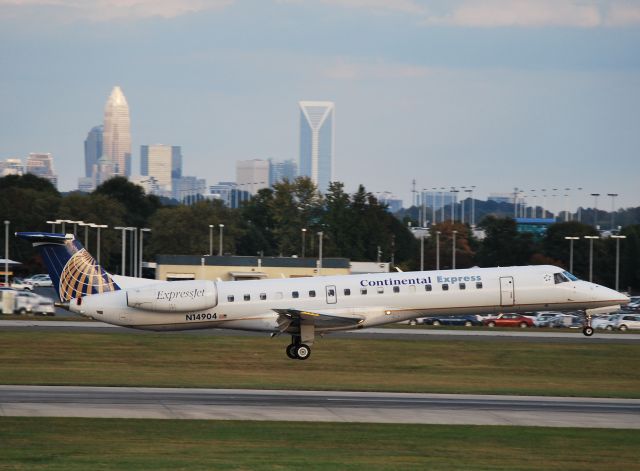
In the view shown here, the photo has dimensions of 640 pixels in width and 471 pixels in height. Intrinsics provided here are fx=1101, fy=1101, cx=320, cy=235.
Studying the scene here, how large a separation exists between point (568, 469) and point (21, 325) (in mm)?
36384

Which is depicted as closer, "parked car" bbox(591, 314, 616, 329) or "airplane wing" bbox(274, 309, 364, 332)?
"airplane wing" bbox(274, 309, 364, 332)

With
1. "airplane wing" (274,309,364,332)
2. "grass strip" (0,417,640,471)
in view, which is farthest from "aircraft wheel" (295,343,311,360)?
"grass strip" (0,417,640,471)

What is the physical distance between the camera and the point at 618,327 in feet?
202

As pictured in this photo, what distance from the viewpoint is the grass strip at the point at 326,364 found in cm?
3434

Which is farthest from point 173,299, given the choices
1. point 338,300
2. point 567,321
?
point 567,321

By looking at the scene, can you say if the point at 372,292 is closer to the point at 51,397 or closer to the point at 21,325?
the point at 51,397

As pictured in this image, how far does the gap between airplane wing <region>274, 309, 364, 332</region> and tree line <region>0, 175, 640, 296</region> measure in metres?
68.0

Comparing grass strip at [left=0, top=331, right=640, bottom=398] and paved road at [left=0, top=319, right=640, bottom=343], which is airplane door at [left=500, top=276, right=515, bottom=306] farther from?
paved road at [left=0, top=319, right=640, bottom=343]

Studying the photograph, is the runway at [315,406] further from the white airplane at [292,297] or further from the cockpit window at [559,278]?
the cockpit window at [559,278]

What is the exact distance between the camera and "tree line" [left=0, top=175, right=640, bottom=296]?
358 feet

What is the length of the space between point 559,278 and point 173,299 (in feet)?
44.7

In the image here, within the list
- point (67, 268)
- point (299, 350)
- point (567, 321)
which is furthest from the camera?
point (567, 321)

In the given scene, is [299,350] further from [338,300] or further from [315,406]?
[315,406]

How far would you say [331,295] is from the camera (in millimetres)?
38125
